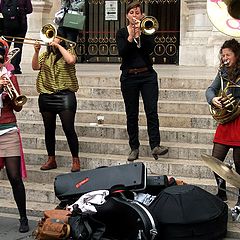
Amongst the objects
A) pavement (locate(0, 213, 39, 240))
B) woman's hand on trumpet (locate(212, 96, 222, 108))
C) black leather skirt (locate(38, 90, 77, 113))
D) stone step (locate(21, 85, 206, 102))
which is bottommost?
pavement (locate(0, 213, 39, 240))

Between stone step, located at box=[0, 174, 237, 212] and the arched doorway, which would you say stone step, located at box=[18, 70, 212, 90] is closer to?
stone step, located at box=[0, 174, 237, 212]

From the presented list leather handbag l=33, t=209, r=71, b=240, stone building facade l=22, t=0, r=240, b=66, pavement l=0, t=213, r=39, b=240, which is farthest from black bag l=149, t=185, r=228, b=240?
stone building facade l=22, t=0, r=240, b=66

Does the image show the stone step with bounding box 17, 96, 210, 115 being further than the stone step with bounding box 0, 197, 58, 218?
Yes

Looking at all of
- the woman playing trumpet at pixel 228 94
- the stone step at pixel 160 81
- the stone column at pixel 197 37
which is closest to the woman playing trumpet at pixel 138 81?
the woman playing trumpet at pixel 228 94

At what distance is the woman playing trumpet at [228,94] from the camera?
530 cm

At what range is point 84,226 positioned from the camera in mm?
4742

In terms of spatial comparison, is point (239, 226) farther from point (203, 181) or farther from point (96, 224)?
point (96, 224)

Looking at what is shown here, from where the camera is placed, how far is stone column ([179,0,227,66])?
1171cm

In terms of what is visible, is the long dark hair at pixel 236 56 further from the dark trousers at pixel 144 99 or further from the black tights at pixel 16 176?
the black tights at pixel 16 176

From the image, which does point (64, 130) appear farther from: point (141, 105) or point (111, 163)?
point (141, 105)

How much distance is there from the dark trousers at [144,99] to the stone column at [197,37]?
5499 millimetres

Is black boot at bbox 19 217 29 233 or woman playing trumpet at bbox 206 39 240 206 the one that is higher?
woman playing trumpet at bbox 206 39 240 206

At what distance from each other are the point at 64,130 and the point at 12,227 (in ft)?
4.15

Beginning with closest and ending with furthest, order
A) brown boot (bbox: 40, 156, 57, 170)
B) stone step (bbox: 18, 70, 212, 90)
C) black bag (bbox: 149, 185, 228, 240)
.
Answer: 1. black bag (bbox: 149, 185, 228, 240)
2. brown boot (bbox: 40, 156, 57, 170)
3. stone step (bbox: 18, 70, 212, 90)
